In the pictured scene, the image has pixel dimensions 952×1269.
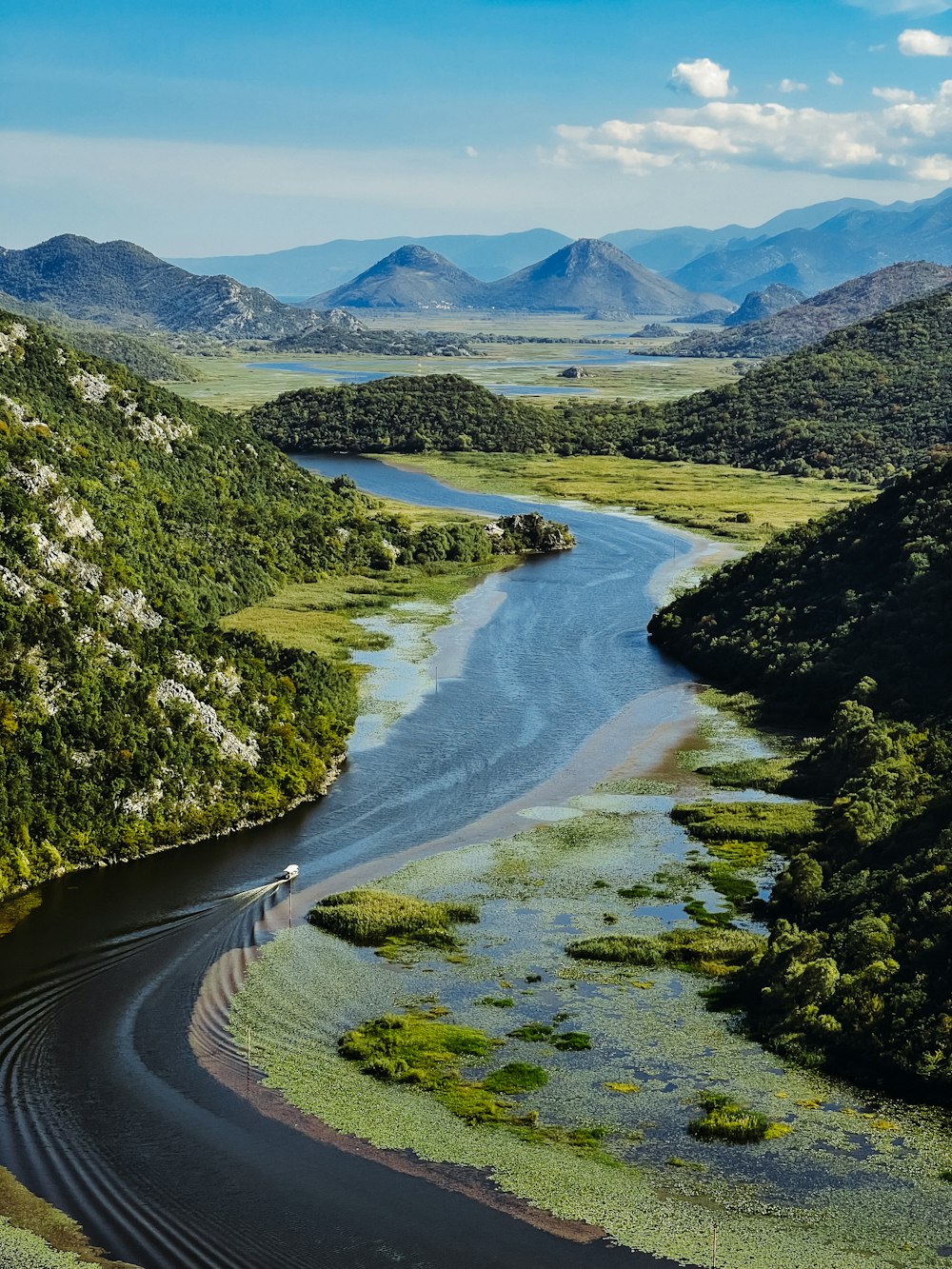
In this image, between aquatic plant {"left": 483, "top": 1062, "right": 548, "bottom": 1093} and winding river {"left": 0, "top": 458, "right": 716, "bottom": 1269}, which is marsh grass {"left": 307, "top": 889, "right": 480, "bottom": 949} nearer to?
winding river {"left": 0, "top": 458, "right": 716, "bottom": 1269}

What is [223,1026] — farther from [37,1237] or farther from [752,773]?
[752,773]

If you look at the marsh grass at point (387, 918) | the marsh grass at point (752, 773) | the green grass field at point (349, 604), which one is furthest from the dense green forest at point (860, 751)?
the green grass field at point (349, 604)

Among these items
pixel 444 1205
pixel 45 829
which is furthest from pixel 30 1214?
pixel 45 829

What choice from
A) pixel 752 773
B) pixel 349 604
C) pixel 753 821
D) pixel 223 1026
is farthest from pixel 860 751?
pixel 349 604

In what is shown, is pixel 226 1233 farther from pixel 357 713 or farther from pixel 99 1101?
pixel 357 713

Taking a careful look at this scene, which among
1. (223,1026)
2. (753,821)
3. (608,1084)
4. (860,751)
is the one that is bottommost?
(608,1084)

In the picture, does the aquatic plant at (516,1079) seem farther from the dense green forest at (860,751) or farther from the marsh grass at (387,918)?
the marsh grass at (387,918)

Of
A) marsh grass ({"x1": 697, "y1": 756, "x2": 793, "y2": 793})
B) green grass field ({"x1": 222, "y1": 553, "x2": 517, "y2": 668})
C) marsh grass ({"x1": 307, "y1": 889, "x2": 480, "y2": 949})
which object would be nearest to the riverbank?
marsh grass ({"x1": 307, "y1": 889, "x2": 480, "y2": 949})
